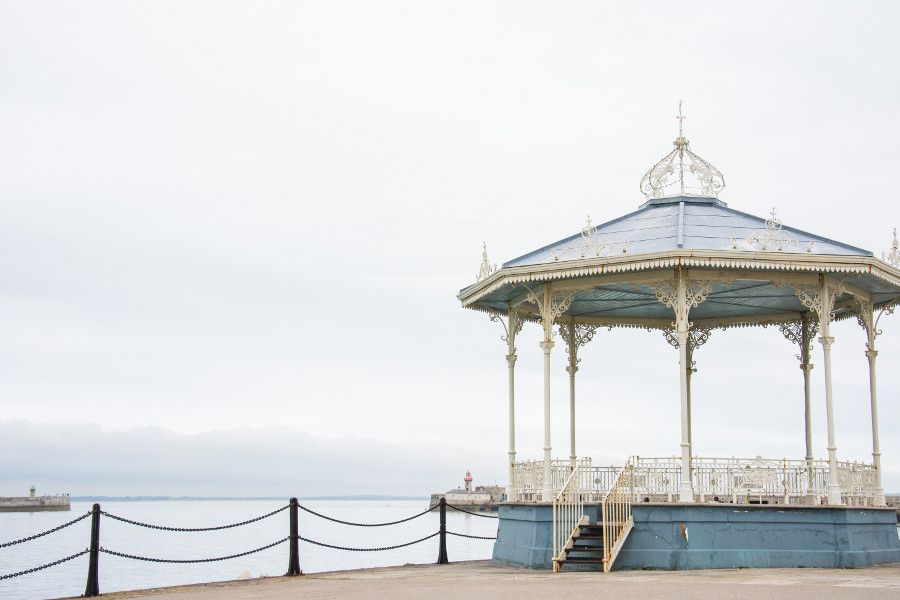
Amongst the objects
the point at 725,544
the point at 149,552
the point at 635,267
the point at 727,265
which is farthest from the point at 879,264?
the point at 149,552

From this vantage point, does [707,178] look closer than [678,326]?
No

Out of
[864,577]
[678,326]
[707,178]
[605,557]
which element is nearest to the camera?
[864,577]

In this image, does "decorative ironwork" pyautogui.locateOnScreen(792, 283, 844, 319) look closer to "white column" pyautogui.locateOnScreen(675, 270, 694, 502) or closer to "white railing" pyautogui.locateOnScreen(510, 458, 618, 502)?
"white column" pyautogui.locateOnScreen(675, 270, 694, 502)

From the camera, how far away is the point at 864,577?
14.5 meters

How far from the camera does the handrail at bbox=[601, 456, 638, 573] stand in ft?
53.5

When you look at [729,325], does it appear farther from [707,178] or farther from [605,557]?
[605,557]

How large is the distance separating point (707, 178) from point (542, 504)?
25.5 ft

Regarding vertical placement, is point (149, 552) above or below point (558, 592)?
below

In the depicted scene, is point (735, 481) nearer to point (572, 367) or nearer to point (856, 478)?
point (856, 478)

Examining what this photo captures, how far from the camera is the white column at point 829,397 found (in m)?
17.2

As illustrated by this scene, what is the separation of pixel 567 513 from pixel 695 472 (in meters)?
2.20

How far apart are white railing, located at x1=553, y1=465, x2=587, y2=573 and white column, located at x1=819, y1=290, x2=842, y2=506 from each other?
→ 4.06 meters

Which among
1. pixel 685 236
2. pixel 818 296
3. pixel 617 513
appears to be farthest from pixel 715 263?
pixel 617 513

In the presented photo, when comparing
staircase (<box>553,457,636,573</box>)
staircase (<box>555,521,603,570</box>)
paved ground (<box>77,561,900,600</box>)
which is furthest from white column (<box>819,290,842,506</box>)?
staircase (<box>555,521,603,570</box>)
